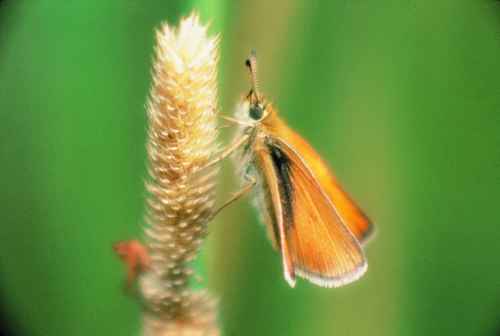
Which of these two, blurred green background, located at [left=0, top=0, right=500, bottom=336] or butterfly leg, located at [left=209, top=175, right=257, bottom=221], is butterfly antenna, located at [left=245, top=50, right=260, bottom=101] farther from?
butterfly leg, located at [left=209, top=175, right=257, bottom=221]

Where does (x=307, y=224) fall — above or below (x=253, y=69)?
below

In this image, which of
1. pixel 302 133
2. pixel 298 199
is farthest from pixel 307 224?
pixel 302 133

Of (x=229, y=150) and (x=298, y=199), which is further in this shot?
(x=298, y=199)

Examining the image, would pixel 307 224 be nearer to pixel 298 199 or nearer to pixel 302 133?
pixel 298 199

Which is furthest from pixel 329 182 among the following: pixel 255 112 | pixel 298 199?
pixel 255 112

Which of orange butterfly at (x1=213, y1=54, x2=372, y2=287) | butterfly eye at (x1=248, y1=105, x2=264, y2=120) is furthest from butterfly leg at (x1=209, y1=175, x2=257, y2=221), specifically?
butterfly eye at (x1=248, y1=105, x2=264, y2=120)

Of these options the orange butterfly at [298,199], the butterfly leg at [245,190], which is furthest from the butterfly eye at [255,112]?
the butterfly leg at [245,190]

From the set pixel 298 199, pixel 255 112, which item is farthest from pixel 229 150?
pixel 298 199

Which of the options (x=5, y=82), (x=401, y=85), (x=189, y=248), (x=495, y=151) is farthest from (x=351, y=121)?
(x=5, y=82)

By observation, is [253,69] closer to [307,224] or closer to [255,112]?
[255,112]
